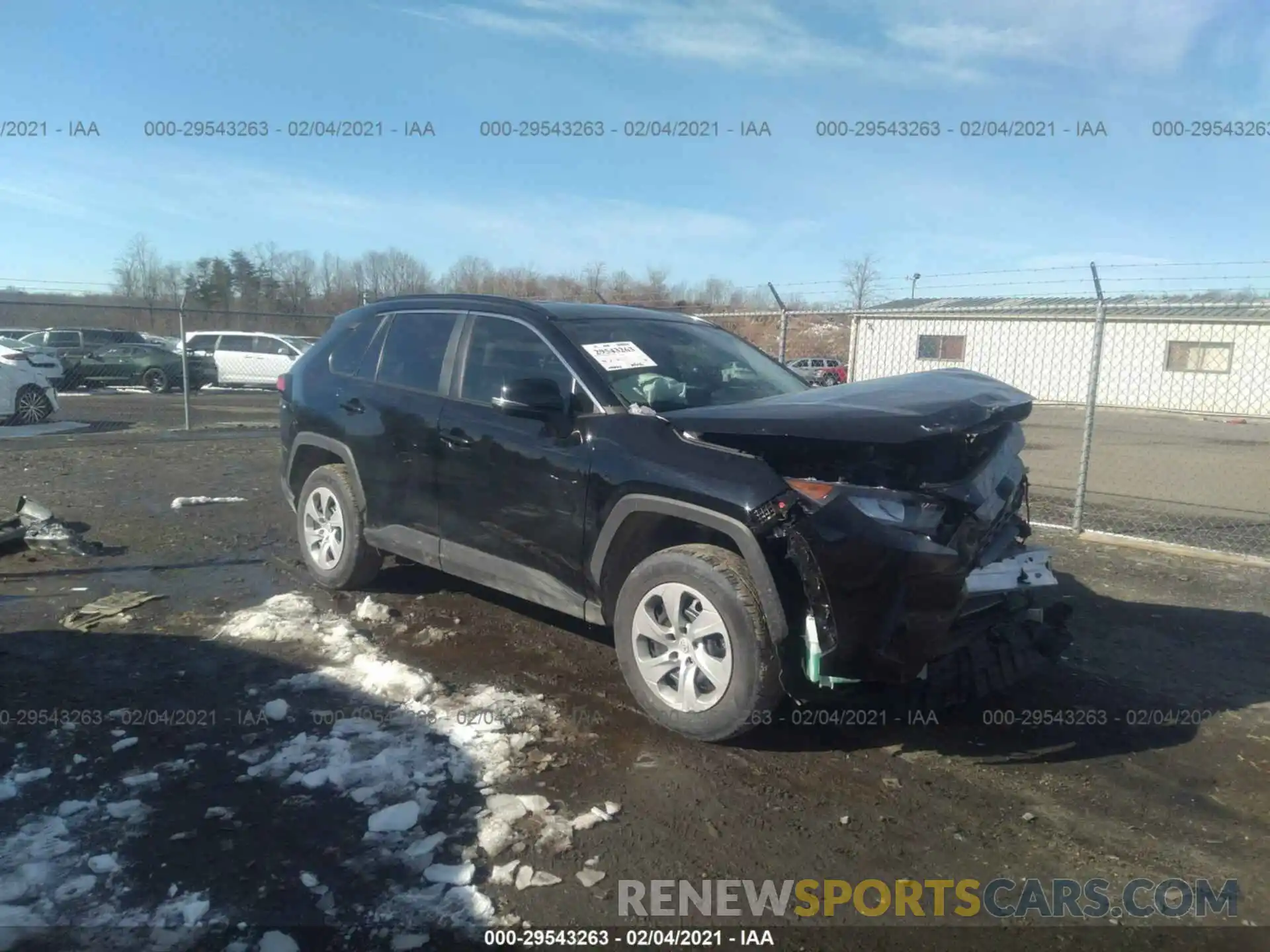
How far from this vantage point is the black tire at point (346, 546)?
570 cm

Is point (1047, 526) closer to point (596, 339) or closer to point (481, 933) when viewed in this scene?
point (596, 339)

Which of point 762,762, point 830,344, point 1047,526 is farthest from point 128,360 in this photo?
point 762,762

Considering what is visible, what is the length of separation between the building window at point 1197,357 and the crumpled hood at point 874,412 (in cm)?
2889

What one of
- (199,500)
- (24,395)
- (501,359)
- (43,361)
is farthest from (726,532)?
(43,361)

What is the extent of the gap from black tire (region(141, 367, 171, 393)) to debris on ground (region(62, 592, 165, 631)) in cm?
2146

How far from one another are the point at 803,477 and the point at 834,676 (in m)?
0.77

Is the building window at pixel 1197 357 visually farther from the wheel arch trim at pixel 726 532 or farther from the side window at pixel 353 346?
the wheel arch trim at pixel 726 532

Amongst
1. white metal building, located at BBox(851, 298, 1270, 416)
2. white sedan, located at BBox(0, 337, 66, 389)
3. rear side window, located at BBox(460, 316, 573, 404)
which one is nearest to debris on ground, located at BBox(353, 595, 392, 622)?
rear side window, located at BBox(460, 316, 573, 404)

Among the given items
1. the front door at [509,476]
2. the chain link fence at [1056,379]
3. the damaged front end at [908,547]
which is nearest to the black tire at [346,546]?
the front door at [509,476]

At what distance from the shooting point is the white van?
25.3m

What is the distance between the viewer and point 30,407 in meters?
14.4

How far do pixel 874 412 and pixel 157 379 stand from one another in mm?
25452

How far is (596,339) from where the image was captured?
470cm

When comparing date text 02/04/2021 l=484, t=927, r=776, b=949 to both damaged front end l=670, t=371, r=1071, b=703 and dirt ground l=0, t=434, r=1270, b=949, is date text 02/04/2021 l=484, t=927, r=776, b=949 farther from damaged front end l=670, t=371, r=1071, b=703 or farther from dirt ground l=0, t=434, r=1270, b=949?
damaged front end l=670, t=371, r=1071, b=703
